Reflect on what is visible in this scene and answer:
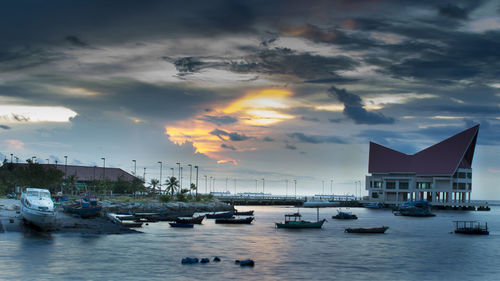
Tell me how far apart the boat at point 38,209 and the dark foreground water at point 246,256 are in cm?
232

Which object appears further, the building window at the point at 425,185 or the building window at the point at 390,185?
the building window at the point at 390,185

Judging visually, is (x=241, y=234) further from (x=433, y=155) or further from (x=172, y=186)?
(x=433, y=155)

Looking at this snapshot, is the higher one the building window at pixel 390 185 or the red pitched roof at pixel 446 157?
the red pitched roof at pixel 446 157

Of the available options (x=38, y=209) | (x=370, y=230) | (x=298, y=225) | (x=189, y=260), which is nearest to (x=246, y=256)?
(x=189, y=260)

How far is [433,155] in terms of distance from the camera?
195 metres

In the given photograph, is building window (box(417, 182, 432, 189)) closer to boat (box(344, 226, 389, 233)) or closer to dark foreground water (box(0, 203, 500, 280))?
boat (box(344, 226, 389, 233))

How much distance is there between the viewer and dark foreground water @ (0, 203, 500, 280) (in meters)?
46.6

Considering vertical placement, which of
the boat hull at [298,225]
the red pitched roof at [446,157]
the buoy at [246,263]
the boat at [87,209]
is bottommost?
the boat hull at [298,225]

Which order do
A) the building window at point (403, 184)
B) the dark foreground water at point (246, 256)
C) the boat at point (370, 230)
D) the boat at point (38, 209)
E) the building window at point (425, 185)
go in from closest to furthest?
the dark foreground water at point (246, 256)
the boat at point (38, 209)
the boat at point (370, 230)
the building window at point (425, 185)
the building window at point (403, 184)

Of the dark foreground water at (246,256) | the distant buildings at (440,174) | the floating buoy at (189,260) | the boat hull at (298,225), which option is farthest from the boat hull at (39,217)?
the distant buildings at (440,174)

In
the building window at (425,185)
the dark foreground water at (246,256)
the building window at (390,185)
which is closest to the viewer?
the dark foreground water at (246,256)

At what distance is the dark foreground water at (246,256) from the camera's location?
153ft

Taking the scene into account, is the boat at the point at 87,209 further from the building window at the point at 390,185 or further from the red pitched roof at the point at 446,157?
the red pitched roof at the point at 446,157

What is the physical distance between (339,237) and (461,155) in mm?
121155
